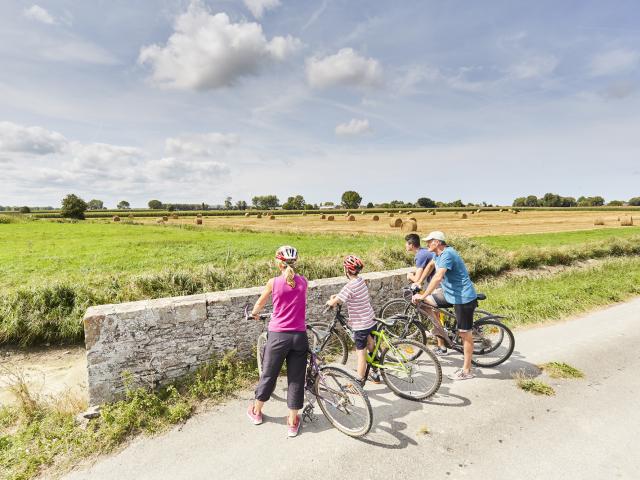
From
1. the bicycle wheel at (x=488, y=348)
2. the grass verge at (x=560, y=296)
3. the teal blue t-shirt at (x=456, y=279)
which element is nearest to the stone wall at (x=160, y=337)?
the teal blue t-shirt at (x=456, y=279)

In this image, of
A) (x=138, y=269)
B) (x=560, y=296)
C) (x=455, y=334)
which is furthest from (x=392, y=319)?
(x=138, y=269)

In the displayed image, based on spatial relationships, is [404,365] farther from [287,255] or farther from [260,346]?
[287,255]

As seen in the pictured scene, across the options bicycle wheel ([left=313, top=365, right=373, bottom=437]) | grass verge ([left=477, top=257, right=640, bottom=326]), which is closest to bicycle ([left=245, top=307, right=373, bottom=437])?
bicycle wheel ([left=313, top=365, right=373, bottom=437])

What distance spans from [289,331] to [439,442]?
2511 mm

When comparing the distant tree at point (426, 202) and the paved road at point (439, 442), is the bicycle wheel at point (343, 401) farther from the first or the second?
the distant tree at point (426, 202)

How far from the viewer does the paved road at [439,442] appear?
3.95 m

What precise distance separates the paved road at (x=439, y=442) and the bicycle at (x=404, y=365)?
0.22 m

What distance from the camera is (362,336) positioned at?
542 centimetres

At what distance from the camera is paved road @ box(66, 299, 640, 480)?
12.9ft

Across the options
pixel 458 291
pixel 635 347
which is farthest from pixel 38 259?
pixel 635 347

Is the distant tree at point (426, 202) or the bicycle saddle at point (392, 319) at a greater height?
the distant tree at point (426, 202)

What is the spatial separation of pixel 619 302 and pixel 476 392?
29.2 ft

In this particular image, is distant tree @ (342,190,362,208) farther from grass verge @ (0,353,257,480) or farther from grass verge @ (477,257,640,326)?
grass verge @ (0,353,257,480)

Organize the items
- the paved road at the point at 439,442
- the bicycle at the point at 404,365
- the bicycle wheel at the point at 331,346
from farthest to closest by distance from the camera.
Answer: the bicycle wheel at the point at 331,346 → the bicycle at the point at 404,365 → the paved road at the point at 439,442
